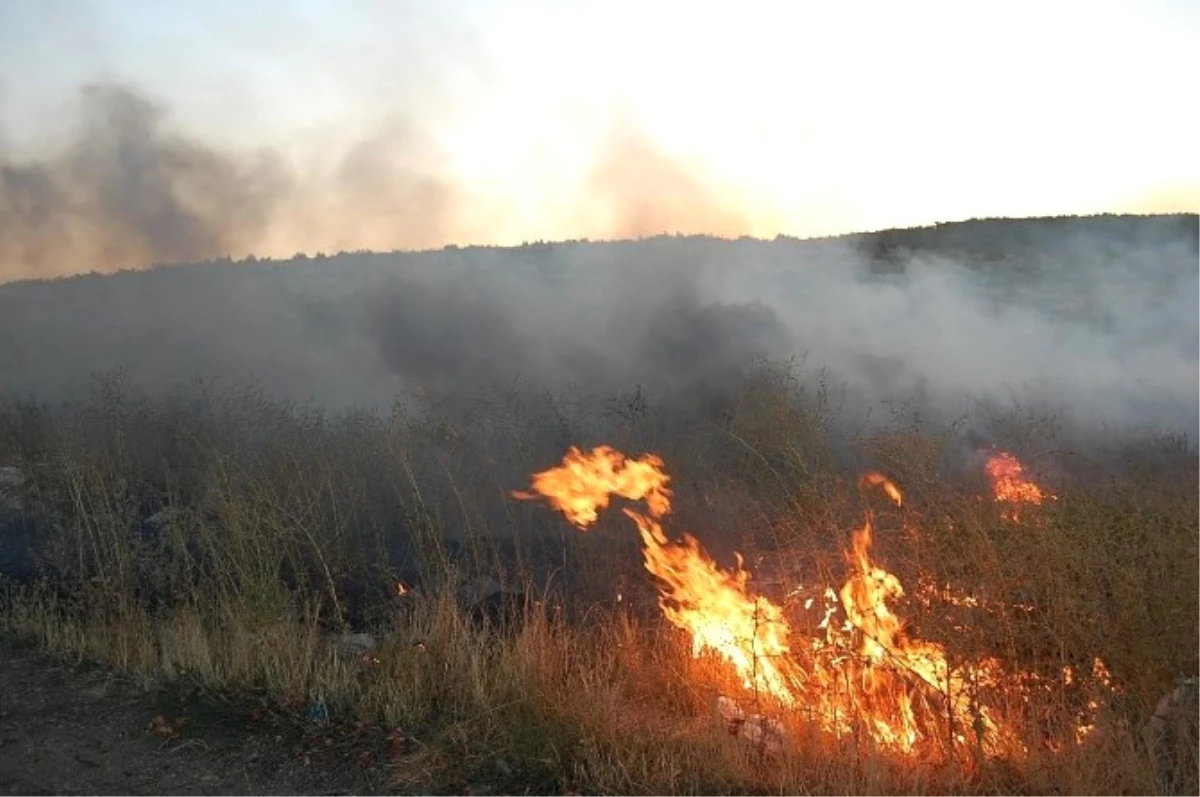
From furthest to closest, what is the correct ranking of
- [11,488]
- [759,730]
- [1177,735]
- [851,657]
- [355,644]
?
[11,488], [355,644], [851,657], [759,730], [1177,735]

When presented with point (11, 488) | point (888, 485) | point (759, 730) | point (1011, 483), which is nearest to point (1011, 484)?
point (1011, 483)

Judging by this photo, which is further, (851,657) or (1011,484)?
(1011,484)

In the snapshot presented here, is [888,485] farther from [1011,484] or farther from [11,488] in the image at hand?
[11,488]

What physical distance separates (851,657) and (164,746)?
3.06 meters

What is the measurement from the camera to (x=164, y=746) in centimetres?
407

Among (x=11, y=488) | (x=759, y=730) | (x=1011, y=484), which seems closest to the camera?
(x=759, y=730)

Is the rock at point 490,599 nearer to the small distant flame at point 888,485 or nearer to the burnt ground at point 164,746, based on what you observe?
the burnt ground at point 164,746

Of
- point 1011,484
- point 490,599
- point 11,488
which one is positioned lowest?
point 490,599

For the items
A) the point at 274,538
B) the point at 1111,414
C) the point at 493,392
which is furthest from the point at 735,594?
the point at 1111,414

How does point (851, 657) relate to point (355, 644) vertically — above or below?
above

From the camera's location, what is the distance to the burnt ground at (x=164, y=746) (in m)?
3.73

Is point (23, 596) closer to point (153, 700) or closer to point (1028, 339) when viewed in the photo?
point (153, 700)

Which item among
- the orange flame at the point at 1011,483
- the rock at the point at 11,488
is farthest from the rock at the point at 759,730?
the rock at the point at 11,488

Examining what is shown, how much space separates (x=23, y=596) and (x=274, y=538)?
74.9 inches
